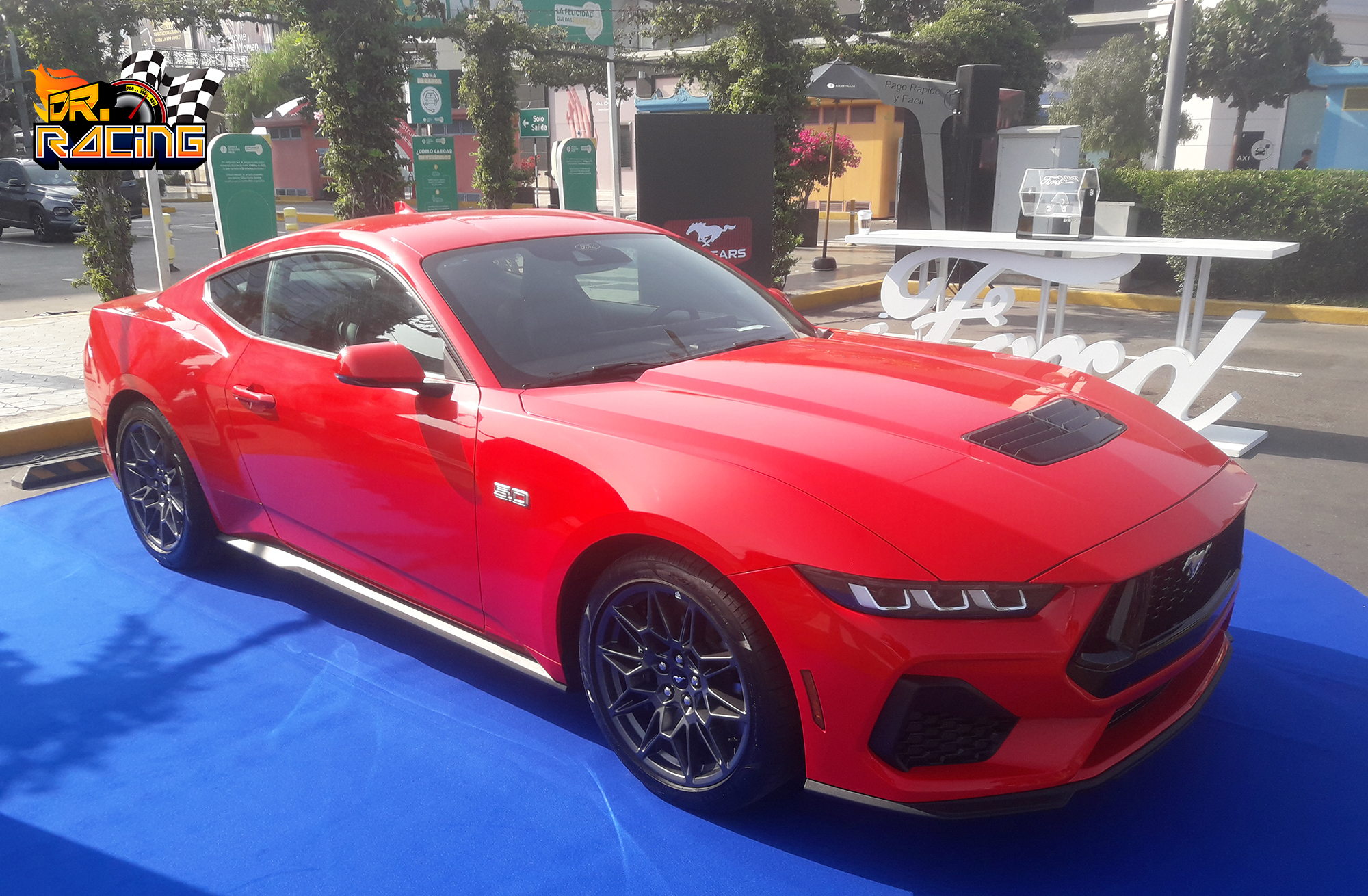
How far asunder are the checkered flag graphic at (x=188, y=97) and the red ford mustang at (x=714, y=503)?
28.4 ft

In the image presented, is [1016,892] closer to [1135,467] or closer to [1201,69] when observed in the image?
[1135,467]

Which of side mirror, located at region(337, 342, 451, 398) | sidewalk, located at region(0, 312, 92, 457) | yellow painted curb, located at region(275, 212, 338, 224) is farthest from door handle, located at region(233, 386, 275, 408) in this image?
yellow painted curb, located at region(275, 212, 338, 224)

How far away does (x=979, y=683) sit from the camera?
2254mm

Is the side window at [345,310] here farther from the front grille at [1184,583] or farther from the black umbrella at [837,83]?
the black umbrella at [837,83]

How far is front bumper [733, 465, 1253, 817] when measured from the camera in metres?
2.24

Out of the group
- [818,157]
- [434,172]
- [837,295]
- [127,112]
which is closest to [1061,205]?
[837,295]

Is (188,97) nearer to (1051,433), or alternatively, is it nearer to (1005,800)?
(1051,433)

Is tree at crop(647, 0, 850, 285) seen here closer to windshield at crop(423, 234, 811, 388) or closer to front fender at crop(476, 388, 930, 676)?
windshield at crop(423, 234, 811, 388)

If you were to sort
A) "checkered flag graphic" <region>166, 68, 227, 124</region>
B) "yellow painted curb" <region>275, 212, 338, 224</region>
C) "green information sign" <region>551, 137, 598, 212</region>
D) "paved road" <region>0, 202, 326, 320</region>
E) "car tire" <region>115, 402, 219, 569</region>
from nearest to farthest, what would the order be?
"car tire" <region>115, 402, 219, 569</region> → "checkered flag graphic" <region>166, 68, 227, 124</region> → "paved road" <region>0, 202, 326, 320</region> → "green information sign" <region>551, 137, 598, 212</region> → "yellow painted curb" <region>275, 212, 338, 224</region>

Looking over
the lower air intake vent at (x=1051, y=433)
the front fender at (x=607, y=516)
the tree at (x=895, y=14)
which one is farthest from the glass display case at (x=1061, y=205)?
the tree at (x=895, y=14)

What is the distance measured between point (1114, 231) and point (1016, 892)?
13054 millimetres

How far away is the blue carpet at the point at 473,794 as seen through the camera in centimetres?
258

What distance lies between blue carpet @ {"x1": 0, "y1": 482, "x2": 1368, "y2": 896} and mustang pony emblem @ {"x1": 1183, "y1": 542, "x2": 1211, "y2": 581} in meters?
0.72

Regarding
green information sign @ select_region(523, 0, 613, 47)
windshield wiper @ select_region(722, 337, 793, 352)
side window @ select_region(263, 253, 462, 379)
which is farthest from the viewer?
green information sign @ select_region(523, 0, 613, 47)
